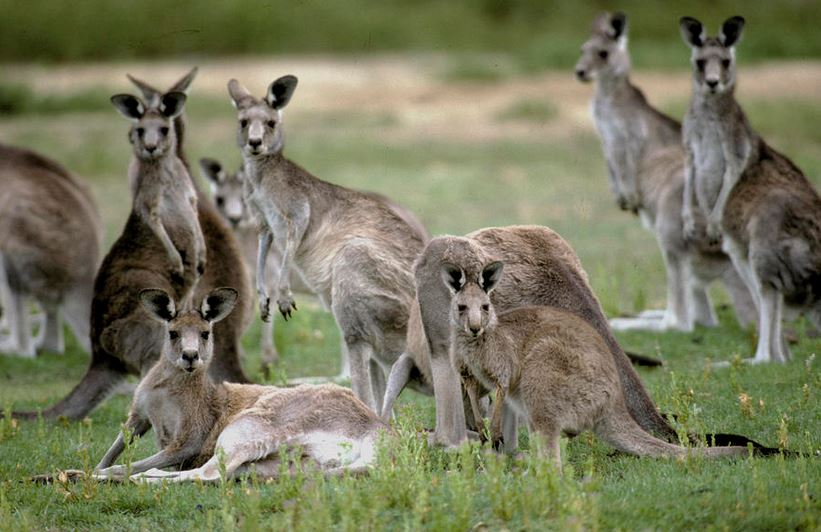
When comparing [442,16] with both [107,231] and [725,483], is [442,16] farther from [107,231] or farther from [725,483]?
[725,483]

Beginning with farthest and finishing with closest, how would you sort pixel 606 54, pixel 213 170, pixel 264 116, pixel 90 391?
pixel 606 54
pixel 213 170
pixel 90 391
pixel 264 116

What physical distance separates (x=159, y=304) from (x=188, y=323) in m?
0.18

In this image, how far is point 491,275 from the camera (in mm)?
6336

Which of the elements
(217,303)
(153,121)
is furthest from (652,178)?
(217,303)

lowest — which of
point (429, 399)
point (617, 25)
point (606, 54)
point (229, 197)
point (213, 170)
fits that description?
point (429, 399)

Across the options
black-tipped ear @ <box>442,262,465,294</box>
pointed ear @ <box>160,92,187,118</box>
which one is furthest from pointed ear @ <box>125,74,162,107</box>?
black-tipped ear @ <box>442,262,465,294</box>

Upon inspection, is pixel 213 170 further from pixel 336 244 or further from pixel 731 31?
pixel 731 31

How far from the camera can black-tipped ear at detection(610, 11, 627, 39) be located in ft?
38.3

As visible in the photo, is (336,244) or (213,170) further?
(213,170)

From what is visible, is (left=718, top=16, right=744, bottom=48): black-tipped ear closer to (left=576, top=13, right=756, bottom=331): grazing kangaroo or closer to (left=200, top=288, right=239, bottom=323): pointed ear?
(left=576, top=13, right=756, bottom=331): grazing kangaroo

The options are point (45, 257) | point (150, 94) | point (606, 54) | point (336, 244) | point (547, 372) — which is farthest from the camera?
point (606, 54)

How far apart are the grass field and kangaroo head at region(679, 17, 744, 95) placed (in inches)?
71.4

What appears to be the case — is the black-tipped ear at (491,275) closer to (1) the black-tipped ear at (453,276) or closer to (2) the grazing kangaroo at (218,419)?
(1) the black-tipped ear at (453,276)

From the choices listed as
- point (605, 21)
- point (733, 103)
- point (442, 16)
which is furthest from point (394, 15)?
point (733, 103)
